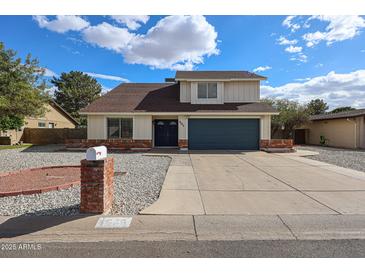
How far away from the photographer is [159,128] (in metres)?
19.1

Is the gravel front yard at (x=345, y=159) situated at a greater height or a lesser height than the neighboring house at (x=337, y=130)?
lesser

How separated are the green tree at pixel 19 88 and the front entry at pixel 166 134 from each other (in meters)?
8.52

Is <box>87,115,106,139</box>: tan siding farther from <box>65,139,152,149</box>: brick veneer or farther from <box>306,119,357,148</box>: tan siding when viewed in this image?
<box>306,119,357,148</box>: tan siding

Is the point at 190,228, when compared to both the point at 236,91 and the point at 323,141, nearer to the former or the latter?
the point at 236,91

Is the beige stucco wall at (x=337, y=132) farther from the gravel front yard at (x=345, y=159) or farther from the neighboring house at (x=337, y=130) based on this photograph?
the gravel front yard at (x=345, y=159)

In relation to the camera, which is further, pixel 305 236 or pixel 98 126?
pixel 98 126

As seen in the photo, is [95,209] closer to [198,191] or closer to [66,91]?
[198,191]

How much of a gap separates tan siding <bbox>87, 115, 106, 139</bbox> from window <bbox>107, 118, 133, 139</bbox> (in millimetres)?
417

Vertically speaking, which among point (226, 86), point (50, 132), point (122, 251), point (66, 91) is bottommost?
point (122, 251)

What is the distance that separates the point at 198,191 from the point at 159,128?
12934 mm

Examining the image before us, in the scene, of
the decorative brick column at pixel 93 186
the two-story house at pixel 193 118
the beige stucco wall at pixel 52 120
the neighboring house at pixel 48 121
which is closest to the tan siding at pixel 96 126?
the two-story house at pixel 193 118

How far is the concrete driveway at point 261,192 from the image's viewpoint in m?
5.11

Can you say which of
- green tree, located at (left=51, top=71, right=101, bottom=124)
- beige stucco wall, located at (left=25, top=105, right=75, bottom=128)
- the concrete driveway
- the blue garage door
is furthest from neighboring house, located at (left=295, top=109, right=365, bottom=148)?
green tree, located at (left=51, top=71, right=101, bottom=124)

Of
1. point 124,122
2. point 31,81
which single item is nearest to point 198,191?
point 124,122
